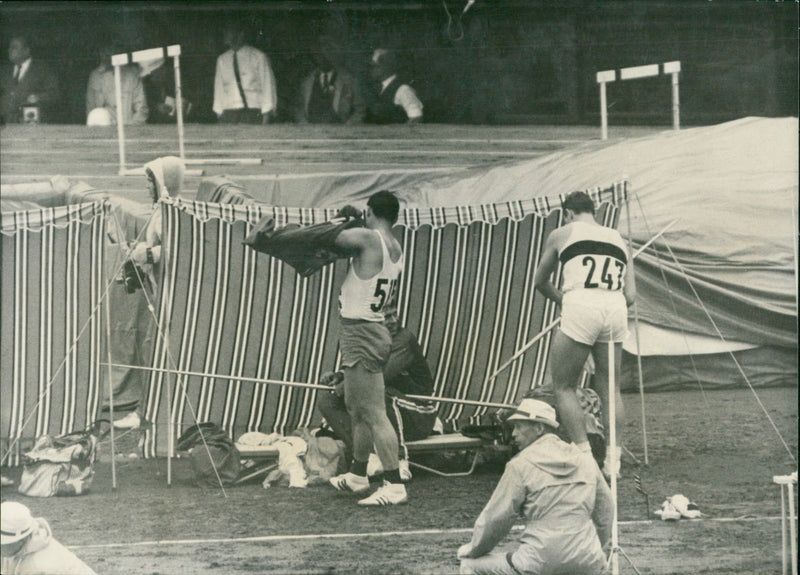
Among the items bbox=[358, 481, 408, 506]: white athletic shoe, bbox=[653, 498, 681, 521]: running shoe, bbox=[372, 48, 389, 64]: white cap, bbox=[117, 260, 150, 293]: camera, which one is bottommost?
bbox=[653, 498, 681, 521]: running shoe

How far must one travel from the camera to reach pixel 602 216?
7.55 meters

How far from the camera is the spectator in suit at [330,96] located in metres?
8.14

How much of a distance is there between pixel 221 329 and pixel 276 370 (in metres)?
0.43

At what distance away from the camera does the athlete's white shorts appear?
21.8 ft

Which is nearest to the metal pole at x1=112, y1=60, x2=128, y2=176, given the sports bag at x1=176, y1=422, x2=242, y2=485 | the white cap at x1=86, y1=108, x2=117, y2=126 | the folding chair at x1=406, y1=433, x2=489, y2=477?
the white cap at x1=86, y1=108, x2=117, y2=126

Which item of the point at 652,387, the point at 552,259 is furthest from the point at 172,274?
the point at 652,387

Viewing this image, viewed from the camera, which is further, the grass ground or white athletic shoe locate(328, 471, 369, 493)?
white athletic shoe locate(328, 471, 369, 493)

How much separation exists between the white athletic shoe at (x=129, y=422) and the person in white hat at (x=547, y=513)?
379 cm

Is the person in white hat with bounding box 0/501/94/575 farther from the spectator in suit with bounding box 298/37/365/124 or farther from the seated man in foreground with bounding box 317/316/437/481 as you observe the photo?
the spectator in suit with bounding box 298/37/365/124

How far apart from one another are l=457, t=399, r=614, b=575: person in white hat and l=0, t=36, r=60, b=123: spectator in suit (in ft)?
13.7

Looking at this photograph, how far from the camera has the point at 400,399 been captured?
24.0 ft

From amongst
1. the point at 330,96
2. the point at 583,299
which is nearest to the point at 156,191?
the point at 330,96

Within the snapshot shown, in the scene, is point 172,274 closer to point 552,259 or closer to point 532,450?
point 552,259

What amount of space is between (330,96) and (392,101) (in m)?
0.44
